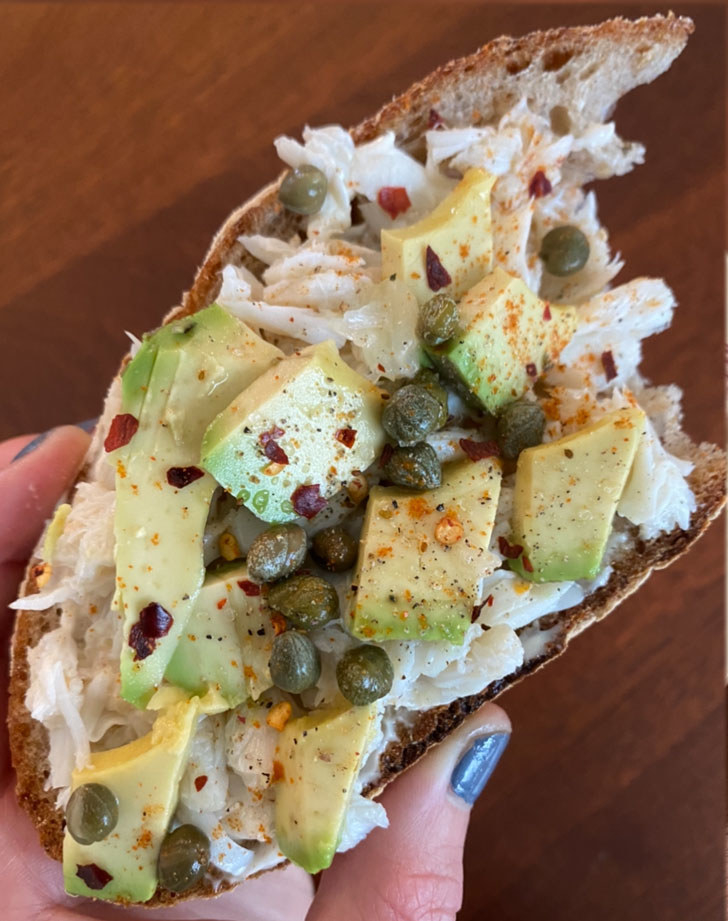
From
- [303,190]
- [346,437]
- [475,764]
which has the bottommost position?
[475,764]

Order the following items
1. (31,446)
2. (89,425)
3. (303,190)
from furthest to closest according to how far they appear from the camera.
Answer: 1. (89,425)
2. (31,446)
3. (303,190)

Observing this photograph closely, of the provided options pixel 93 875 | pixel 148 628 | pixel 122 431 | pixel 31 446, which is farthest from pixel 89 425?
pixel 93 875

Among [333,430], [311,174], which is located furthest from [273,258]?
[333,430]

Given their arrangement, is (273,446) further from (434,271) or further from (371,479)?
(434,271)

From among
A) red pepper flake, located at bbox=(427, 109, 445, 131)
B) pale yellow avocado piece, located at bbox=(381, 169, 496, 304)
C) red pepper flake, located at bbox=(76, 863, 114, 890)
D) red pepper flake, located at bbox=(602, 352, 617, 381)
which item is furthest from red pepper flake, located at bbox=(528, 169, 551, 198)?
red pepper flake, located at bbox=(76, 863, 114, 890)

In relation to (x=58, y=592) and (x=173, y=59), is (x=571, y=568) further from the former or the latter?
(x=173, y=59)

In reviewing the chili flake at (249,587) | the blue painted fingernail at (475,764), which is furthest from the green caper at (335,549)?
the blue painted fingernail at (475,764)
